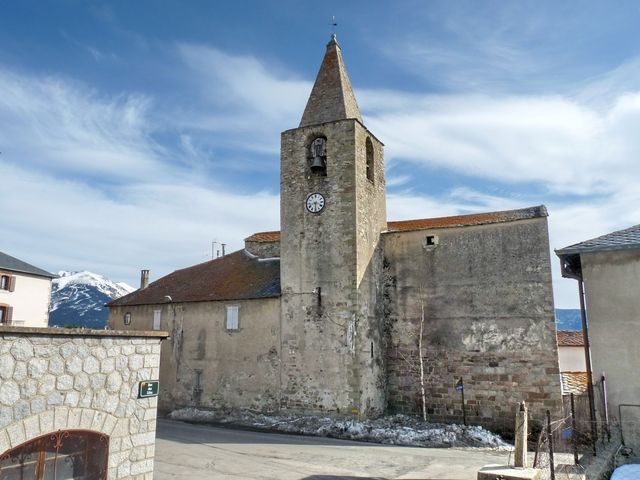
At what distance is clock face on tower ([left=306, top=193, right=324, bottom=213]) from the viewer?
20438 millimetres

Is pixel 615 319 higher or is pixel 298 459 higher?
pixel 615 319

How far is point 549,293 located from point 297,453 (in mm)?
10680

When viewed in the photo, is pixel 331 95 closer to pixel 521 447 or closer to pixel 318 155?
pixel 318 155

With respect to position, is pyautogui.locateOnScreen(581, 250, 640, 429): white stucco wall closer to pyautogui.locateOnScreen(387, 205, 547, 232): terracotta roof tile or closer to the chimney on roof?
pyautogui.locateOnScreen(387, 205, 547, 232): terracotta roof tile

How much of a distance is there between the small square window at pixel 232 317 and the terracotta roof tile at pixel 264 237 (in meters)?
5.23

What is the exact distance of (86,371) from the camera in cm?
658

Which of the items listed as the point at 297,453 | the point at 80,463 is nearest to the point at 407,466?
the point at 297,453

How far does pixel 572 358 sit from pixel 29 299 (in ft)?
113

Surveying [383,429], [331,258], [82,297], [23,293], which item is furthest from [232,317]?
[82,297]

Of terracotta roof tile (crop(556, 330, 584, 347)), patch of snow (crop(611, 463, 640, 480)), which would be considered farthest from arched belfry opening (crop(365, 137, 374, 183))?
terracotta roof tile (crop(556, 330, 584, 347))

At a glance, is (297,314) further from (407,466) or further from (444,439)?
(407,466)

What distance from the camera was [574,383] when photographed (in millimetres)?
21875

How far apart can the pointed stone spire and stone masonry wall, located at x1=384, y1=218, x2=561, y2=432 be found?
6.06 meters

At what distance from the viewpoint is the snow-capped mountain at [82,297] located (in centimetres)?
7144
